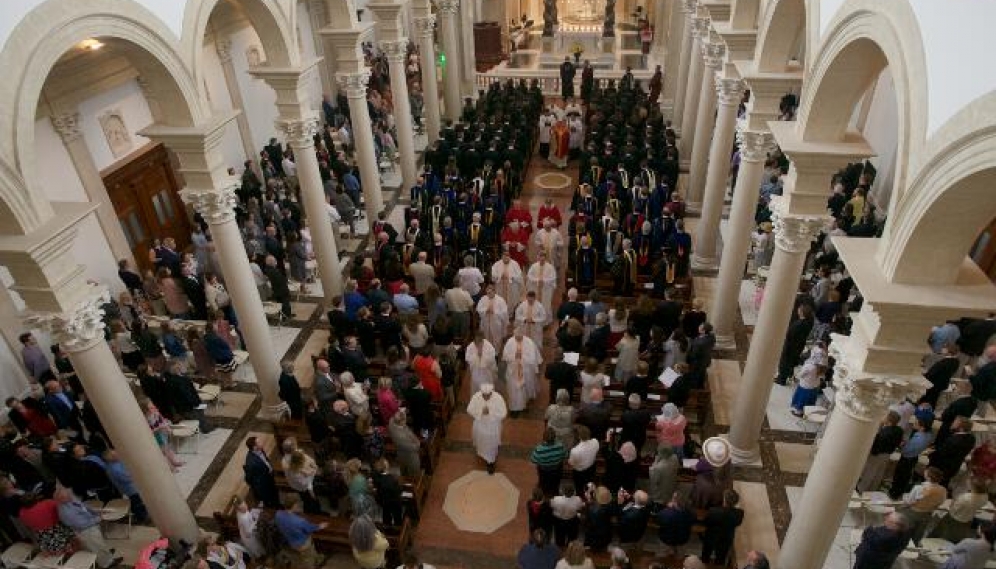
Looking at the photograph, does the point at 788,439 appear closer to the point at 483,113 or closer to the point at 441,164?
the point at 441,164

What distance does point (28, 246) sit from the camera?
19.0 ft

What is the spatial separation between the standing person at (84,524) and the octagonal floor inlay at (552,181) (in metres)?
12.2

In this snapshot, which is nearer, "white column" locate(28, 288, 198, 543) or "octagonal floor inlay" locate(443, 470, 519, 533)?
"white column" locate(28, 288, 198, 543)

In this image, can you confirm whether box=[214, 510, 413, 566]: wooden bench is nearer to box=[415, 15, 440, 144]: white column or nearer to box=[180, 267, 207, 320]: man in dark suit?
box=[180, 267, 207, 320]: man in dark suit

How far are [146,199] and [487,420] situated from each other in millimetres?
9857

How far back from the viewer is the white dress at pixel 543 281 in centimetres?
1117

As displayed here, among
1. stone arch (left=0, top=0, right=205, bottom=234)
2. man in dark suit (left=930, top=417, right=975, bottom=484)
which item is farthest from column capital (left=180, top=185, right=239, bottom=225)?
man in dark suit (left=930, top=417, right=975, bottom=484)

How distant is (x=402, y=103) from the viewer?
50.2 feet

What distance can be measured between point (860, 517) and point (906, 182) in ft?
16.5

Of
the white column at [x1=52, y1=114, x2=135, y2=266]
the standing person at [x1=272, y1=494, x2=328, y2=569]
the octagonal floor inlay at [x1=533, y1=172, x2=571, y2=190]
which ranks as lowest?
the octagonal floor inlay at [x1=533, y1=172, x2=571, y2=190]

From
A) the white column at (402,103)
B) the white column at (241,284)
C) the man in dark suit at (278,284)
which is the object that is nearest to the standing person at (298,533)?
the white column at (241,284)

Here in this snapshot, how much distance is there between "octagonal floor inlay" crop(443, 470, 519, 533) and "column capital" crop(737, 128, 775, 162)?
5.37 metres

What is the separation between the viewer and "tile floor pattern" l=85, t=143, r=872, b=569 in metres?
8.04

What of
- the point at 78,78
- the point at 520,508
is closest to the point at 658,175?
the point at 520,508
